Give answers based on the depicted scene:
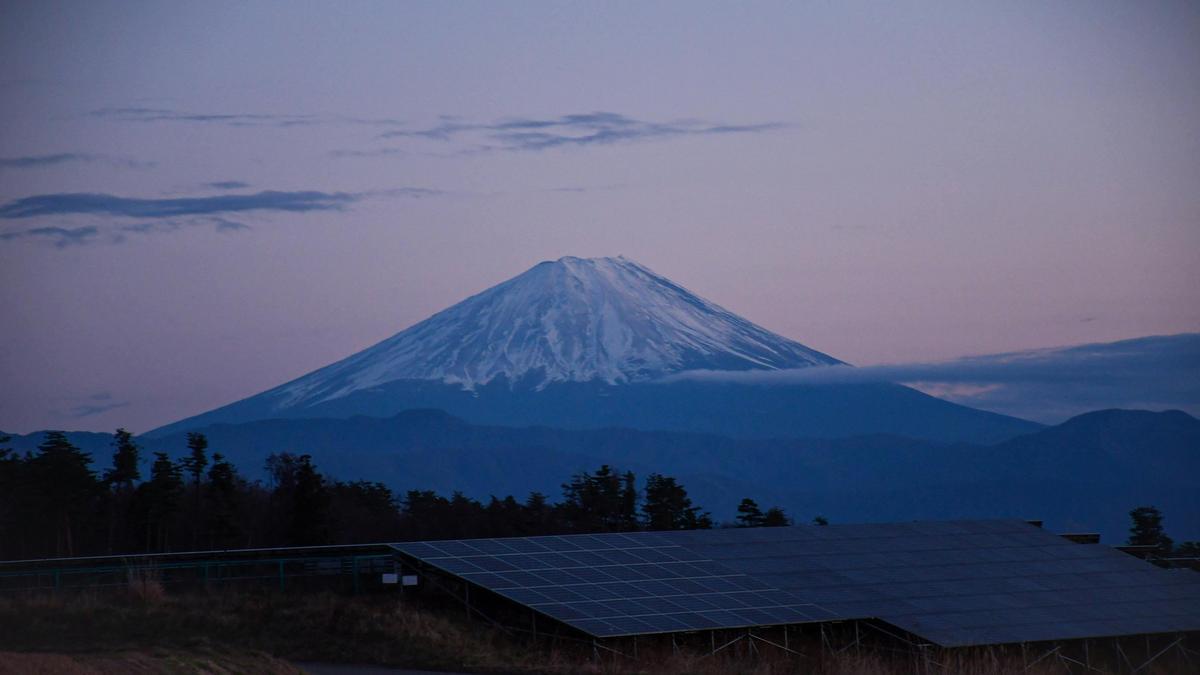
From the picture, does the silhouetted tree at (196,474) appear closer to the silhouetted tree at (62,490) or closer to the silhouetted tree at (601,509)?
the silhouetted tree at (62,490)

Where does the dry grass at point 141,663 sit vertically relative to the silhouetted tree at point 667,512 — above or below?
below

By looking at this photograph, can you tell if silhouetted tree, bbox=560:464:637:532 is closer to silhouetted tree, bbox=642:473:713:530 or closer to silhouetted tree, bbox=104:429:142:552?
silhouetted tree, bbox=642:473:713:530

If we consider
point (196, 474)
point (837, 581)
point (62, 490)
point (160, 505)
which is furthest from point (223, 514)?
point (837, 581)

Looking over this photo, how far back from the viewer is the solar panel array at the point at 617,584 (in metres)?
33.9

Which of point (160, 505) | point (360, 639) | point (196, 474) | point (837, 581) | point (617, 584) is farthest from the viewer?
point (196, 474)

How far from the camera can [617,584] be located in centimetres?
3631

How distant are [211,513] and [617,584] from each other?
30834 millimetres

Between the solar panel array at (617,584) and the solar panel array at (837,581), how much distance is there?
50 millimetres

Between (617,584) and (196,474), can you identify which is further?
(196,474)

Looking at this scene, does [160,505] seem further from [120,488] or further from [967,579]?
[967,579]

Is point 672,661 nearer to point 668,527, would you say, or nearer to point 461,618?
point 461,618

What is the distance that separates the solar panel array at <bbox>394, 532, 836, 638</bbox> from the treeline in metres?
→ 22.2

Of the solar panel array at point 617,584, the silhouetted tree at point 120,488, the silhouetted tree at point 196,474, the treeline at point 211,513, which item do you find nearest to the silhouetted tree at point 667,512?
the treeline at point 211,513

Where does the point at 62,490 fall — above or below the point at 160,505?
above
